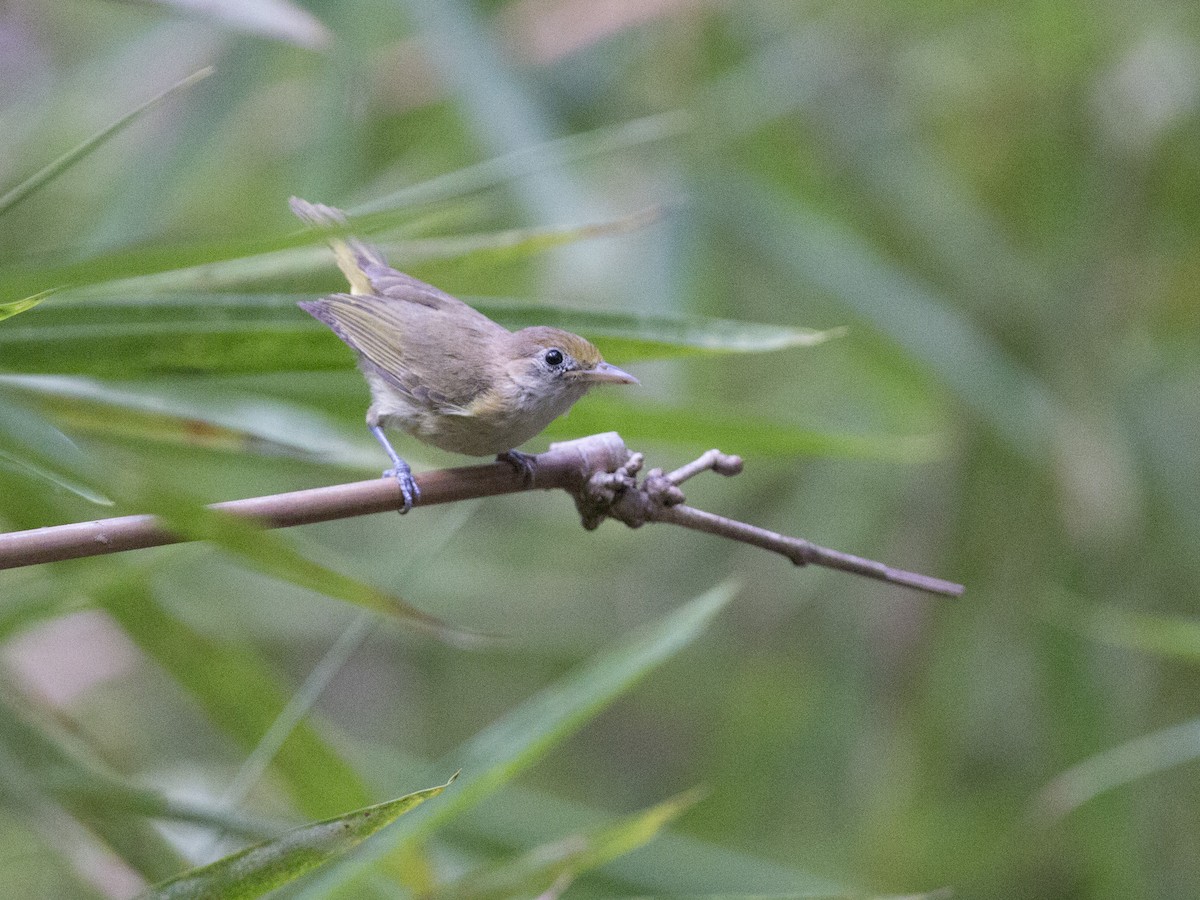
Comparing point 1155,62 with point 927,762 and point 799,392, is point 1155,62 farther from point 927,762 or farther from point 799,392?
point 927,762

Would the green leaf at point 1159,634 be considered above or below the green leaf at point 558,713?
above

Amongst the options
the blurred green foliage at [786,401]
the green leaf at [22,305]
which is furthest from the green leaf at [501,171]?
the green leaf at [22,305]

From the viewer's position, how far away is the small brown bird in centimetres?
185

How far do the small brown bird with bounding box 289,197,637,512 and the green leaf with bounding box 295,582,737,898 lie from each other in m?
0.34

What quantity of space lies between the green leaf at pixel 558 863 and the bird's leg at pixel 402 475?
1.82 ft

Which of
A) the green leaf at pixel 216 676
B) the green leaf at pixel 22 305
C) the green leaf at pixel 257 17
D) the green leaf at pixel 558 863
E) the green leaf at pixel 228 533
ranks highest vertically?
the green leaf at pixel 257 17

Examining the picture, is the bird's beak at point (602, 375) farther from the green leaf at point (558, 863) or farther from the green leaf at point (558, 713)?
the green leaf at point (558, 863)

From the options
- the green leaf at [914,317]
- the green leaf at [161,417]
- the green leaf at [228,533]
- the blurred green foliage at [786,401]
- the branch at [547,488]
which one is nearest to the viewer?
the green leaf at [228,533]

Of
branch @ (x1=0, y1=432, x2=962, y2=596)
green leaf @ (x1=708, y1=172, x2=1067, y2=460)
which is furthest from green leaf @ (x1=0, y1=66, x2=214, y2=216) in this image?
green leaf @ (x1=708, y1=172, x2=1067, y2=460)

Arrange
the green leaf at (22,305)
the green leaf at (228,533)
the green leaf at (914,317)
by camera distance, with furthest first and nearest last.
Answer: the green leaf at (914,317)
the green leaf at (22,305)
the green leaf at (228,533)

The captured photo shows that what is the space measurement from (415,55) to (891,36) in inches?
Answer: 51.9

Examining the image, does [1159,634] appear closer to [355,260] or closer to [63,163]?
[355,260]

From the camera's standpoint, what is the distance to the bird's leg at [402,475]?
3.92ft

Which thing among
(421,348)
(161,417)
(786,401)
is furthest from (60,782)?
(786,401)
